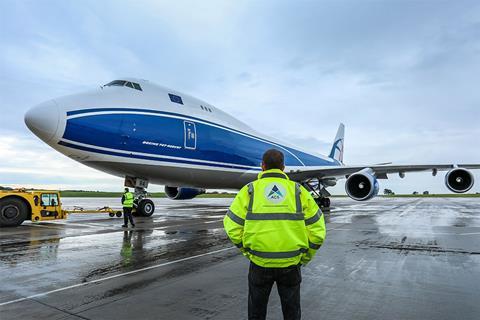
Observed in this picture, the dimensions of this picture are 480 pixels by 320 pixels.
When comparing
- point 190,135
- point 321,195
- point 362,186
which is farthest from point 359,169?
point 190,135

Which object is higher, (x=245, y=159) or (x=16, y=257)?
(x=245, y=159)

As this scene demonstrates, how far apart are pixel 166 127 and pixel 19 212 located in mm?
5397

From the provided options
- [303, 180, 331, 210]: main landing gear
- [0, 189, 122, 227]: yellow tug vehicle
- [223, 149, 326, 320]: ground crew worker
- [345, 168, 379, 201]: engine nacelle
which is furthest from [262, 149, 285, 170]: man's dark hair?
[303, 180, 331, 210]: main landing gear

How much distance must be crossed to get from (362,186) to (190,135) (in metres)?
7.97

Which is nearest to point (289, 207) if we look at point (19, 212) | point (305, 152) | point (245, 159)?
point (19, 212)

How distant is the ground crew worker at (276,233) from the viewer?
243 centimetres

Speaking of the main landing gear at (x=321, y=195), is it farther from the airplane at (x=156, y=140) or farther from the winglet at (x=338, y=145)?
the winglet at (x=338, y=145)

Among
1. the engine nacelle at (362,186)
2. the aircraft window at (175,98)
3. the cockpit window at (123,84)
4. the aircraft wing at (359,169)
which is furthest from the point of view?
the aircraft wing at (359,169)

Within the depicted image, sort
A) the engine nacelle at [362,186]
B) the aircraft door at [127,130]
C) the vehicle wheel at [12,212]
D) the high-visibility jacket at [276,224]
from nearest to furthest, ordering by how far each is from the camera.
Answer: the high-visibility jacket at [276,224], the aircraft door at [127,130], the vehicle wheel at [12,212], the engine nacelle at [362,186]

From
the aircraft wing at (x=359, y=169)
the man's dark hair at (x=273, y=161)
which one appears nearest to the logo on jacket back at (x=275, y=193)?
the man's dark hair at (x=273, y=161)

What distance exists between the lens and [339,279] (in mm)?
4633

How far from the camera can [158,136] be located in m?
11.3

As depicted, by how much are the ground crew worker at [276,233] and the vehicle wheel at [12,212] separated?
11.1 m

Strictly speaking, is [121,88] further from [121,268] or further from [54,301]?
[54,301]
